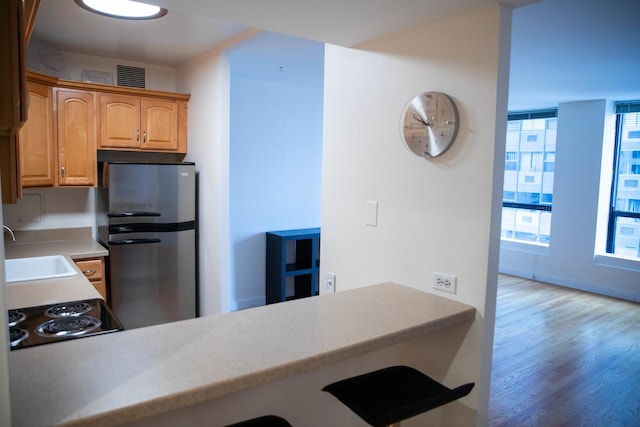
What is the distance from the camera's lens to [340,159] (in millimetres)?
2475

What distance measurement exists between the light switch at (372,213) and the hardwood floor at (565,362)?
1.65 m

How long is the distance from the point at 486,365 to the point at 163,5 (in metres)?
1.98

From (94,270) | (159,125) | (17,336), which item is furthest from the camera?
(159,125)

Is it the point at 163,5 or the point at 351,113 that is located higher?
the point at 163,5

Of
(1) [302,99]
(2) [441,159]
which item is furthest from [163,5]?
(1) [302,99]

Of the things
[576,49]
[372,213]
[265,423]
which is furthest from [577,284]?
[265,423]

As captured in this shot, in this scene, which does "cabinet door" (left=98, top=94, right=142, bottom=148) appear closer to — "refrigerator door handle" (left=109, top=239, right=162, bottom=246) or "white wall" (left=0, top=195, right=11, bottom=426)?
"refrigerator door handle" (left=109, top=239, right=162, bottom=246)

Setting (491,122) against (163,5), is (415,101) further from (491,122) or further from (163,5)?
(163,5)

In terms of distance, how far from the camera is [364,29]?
2047mm

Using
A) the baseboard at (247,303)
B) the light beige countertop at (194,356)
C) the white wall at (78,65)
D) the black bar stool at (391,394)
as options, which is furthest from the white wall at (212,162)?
the black bar stool at (391,394)

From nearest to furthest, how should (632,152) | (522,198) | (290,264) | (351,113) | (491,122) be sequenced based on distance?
(491,122), (351,113), (290,264), (632,152), (522,198)

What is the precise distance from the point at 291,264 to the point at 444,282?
3.29 metres

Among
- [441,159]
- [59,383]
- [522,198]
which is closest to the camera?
[59,383]

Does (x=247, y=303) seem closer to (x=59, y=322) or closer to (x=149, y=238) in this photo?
(x=149, y=238)
